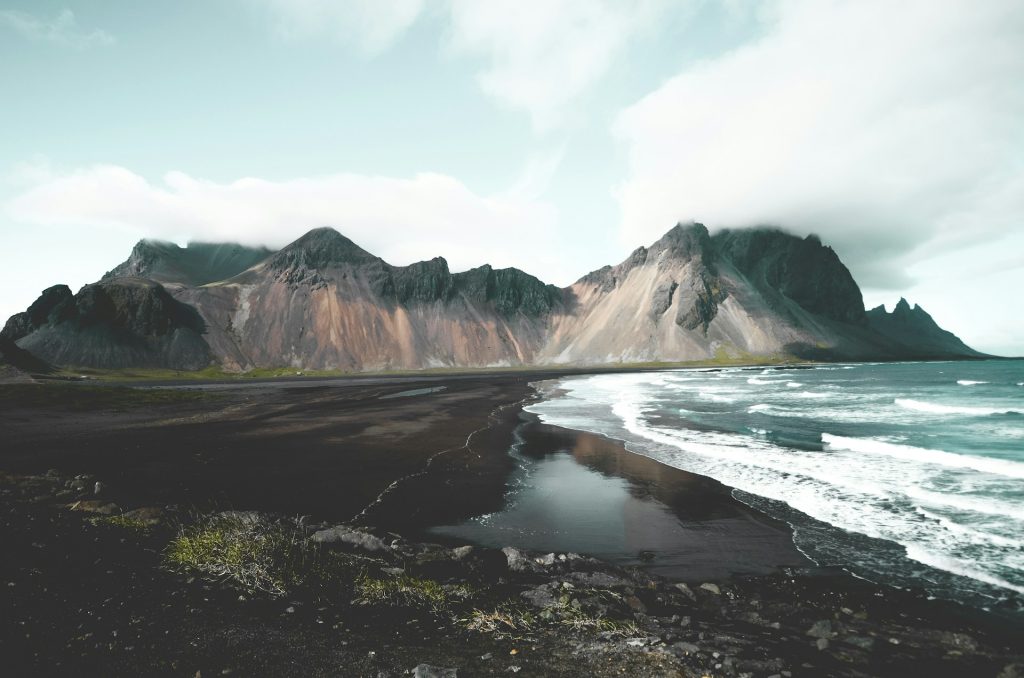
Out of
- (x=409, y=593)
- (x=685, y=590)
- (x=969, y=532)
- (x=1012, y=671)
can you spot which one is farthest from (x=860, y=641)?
(x=969, y=532)

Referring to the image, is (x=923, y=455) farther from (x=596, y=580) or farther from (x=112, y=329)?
(x=112, y=329)

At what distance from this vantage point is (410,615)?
8.35m

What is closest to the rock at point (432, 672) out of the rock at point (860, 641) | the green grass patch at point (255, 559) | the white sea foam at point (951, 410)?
the green grass patch at point (255, 559)

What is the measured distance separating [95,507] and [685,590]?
16.3 m

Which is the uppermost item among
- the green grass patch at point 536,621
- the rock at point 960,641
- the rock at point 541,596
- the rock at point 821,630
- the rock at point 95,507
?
the rock at point 95,507

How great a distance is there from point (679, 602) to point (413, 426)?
2970 centimetres

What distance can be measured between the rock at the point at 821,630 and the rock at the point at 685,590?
2101 millimetres

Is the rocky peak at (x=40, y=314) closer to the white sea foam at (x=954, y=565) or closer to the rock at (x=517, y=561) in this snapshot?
the rock at (x=517, y=561)

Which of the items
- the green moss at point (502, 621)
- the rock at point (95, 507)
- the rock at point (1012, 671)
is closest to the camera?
the rock at point (1012, 671)

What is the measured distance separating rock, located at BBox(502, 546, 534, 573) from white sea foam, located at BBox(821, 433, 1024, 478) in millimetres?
23672

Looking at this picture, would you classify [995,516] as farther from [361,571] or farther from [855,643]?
[361,571]

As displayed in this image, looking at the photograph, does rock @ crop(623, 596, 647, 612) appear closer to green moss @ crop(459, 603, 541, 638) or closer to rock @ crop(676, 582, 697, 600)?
rock @ crop(676, 582, 697, 600)

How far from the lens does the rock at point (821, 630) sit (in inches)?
330

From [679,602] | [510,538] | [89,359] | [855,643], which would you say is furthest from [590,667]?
[89,359]
